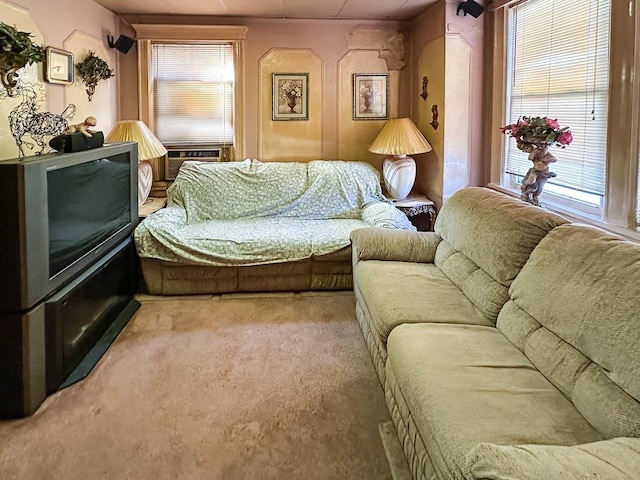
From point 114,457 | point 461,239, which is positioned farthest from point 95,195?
point 461,239

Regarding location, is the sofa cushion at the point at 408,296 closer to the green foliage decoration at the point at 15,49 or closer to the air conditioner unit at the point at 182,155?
the green foliage decoration at the point at 15,49

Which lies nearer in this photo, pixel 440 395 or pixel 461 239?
pixel 440 395

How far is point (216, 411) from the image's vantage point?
8.06 feet

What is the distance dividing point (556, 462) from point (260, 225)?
3361 millimetres

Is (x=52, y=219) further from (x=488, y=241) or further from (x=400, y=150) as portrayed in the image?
(x=400, y=150)

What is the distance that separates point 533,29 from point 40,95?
324cm

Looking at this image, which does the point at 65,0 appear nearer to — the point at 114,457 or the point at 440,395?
the point at 114,457

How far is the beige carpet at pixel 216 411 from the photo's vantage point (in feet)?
6.79

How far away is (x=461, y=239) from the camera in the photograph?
3.05m

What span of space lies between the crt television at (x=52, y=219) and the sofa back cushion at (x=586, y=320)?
2057mm

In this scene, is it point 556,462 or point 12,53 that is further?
point 12,53

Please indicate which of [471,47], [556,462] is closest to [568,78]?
[471,47]

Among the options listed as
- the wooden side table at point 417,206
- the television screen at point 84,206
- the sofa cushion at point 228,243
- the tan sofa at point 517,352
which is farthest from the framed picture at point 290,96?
the tan sofa at point 517,352

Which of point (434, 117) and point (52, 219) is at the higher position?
point (434, 117)
